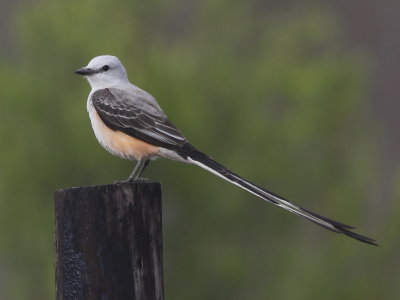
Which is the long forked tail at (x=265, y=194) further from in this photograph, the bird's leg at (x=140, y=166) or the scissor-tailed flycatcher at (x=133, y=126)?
the bird's leg at (x=140, y=166)

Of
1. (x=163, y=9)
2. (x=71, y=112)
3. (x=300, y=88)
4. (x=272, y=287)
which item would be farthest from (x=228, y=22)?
(x=272, y=287)

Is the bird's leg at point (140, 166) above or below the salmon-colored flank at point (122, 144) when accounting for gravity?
below

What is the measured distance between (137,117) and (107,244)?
92.1 inches

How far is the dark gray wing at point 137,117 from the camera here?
7.31 meters

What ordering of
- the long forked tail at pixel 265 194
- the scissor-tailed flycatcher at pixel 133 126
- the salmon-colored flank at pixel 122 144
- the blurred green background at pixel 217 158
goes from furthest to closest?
the blurred green background at pixel 217 158
the salmon-colored flank at pixel 122 144
the scissor-tailed flycatcher at pixel 133 126
the long forked tail at pixel 265 194

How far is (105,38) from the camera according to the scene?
594 inches

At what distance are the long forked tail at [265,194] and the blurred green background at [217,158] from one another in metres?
7.27

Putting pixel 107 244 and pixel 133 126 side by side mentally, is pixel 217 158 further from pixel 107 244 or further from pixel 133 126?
pixel 107 244

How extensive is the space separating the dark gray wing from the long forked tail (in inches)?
8.4

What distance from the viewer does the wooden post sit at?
5.30 meters

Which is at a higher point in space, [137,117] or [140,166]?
[137,117]

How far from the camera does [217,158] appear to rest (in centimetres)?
1480

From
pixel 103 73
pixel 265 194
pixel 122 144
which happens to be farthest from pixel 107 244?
pixel 103 73

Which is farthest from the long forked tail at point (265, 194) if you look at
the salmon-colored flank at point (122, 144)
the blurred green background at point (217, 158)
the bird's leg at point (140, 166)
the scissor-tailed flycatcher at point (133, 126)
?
the blurred green background at point (217, 158)
